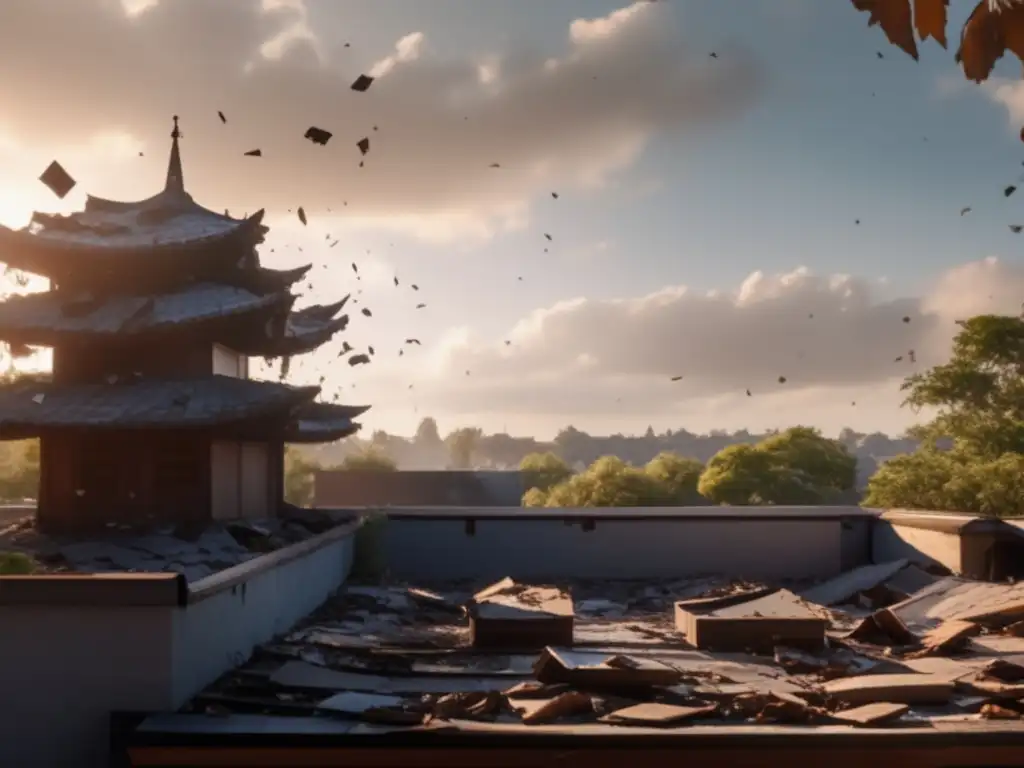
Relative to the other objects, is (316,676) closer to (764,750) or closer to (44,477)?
(764,750)

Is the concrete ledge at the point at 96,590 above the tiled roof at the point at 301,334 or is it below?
below

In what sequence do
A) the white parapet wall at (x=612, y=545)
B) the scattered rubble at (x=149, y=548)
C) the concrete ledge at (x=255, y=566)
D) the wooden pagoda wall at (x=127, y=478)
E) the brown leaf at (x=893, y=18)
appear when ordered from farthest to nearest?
the white parapet wall at (x=612, y=545), the wooden pagoda wall at (x=127, y=478), the scattered rubble at (x=149, y=548), the concrete ledge at (x=255, y=566), the brown leaf at (x=893, y=18)

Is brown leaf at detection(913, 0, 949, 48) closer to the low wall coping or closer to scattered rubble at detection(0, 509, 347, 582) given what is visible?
the low wall coping

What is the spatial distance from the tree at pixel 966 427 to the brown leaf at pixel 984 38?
117ft

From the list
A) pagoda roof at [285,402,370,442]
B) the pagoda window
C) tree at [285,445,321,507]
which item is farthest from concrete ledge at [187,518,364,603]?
tree at [285,445,321,507]

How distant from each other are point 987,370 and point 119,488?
40948 millimetres

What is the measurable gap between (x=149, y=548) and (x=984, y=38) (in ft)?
45.5

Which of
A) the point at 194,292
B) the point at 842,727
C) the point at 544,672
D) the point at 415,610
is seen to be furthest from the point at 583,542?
the point at 842,727

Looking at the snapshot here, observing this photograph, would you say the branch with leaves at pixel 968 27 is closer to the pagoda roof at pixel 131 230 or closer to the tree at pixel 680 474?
the pagoda roof at pixel 131 230

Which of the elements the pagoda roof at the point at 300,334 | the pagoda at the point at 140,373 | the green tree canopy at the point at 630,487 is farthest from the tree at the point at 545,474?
the pagoda at the point at 140,373

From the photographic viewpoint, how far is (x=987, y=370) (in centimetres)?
4428

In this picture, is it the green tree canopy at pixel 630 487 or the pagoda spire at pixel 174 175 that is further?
the green tree canopy at pixel 630 487

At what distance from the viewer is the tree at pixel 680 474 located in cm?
5759

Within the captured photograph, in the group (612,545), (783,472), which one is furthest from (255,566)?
(783,472)
